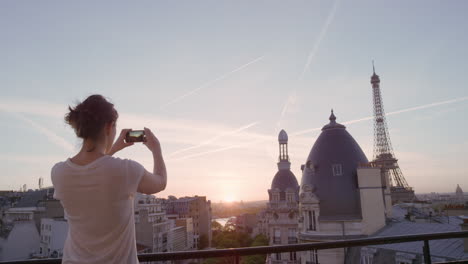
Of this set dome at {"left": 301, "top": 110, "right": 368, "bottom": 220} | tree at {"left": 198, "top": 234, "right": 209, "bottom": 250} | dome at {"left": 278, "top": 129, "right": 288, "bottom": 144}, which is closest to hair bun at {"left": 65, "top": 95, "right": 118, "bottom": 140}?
dome at {"left": 301, "top": 110, "right": 368, "bottom": 220}

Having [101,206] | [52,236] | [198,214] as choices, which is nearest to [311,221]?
[101,206]

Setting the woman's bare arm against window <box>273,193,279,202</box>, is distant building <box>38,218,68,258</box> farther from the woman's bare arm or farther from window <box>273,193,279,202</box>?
the woman's bare arm

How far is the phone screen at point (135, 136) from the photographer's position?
3045mm

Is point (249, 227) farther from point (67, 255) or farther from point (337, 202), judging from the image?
point (67, 255)

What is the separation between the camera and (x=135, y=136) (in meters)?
3.07

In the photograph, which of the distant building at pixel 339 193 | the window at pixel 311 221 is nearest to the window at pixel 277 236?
the distant building at pixel 339 193

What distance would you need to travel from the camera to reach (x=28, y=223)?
54.0m

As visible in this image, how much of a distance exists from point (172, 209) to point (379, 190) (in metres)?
83.3

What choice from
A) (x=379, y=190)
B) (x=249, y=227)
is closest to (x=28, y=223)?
(x=379, y=190)

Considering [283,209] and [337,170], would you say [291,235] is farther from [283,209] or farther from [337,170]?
[337,170]

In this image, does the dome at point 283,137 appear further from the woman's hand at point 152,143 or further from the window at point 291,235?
the woman's hand at point 152,143

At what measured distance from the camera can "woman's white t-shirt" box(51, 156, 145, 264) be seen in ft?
8.41

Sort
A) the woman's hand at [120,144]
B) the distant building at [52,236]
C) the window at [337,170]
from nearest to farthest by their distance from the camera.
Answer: the woman's hand at [120,144]
the window at [337,170]
the distant building at [52,236]

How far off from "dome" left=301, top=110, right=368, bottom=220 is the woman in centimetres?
2670
